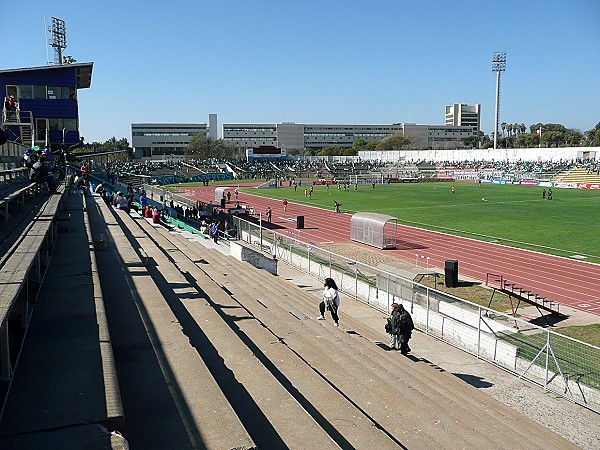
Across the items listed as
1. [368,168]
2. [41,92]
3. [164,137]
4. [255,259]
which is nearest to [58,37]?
[41,92]

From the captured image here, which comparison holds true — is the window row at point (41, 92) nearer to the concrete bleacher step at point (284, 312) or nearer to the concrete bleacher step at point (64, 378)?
the concrete bleacher step at point (284, 312)

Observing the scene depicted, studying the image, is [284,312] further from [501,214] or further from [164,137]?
[164,137]

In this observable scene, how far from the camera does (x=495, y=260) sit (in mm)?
25266

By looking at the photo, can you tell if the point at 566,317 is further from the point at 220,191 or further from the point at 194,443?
the point at 220,191

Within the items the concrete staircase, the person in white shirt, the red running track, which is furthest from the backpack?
the red running track

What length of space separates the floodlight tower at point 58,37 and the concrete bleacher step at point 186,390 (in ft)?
167

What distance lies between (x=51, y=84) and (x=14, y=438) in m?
32.2

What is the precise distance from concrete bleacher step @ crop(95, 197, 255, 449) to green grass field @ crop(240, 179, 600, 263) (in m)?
22.8

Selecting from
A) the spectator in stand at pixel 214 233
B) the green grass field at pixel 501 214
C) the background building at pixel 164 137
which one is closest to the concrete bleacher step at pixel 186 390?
the spectator in stand at pixel 214 233

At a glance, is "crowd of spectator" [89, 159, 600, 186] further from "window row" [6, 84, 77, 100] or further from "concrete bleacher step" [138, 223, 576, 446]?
"concrete bleacher step" [138, 223, 576, 446]

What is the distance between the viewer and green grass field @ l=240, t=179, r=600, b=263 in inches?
1190

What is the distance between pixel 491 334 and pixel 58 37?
5311 cm

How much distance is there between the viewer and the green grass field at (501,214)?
99.2 feet

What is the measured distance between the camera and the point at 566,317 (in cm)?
1628
